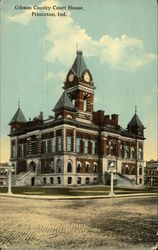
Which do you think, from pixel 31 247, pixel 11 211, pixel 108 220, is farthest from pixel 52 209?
pixel 31 247

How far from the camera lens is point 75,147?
3183 centimetres

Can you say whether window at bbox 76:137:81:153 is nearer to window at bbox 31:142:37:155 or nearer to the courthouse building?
the courthouse building

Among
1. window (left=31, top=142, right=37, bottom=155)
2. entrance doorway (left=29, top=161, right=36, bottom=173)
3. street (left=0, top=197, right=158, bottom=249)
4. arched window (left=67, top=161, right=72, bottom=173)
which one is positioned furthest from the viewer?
window (left=31, top=142, right=37, bottom=155)

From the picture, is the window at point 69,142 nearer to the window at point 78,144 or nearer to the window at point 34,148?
the window at point 78,144

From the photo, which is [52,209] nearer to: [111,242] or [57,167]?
[111,242]

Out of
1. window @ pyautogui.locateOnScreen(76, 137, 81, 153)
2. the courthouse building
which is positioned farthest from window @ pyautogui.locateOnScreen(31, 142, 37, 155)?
window @ pyautogui.locateOnScreen(76, 137, 81, 153)

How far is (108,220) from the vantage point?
10781mm

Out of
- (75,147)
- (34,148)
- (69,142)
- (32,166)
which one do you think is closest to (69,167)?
(75,147)

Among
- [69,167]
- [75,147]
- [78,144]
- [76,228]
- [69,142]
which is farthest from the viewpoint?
[78,144]

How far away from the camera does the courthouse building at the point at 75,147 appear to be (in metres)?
29.2

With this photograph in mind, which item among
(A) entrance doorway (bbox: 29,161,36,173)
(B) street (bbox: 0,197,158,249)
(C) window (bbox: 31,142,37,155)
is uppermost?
(C) window (bbox: 31,142,37,155)

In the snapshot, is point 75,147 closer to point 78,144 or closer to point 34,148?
point 78,144

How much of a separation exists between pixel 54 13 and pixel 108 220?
28.0ft

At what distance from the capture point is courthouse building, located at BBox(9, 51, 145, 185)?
2925 centimetres
